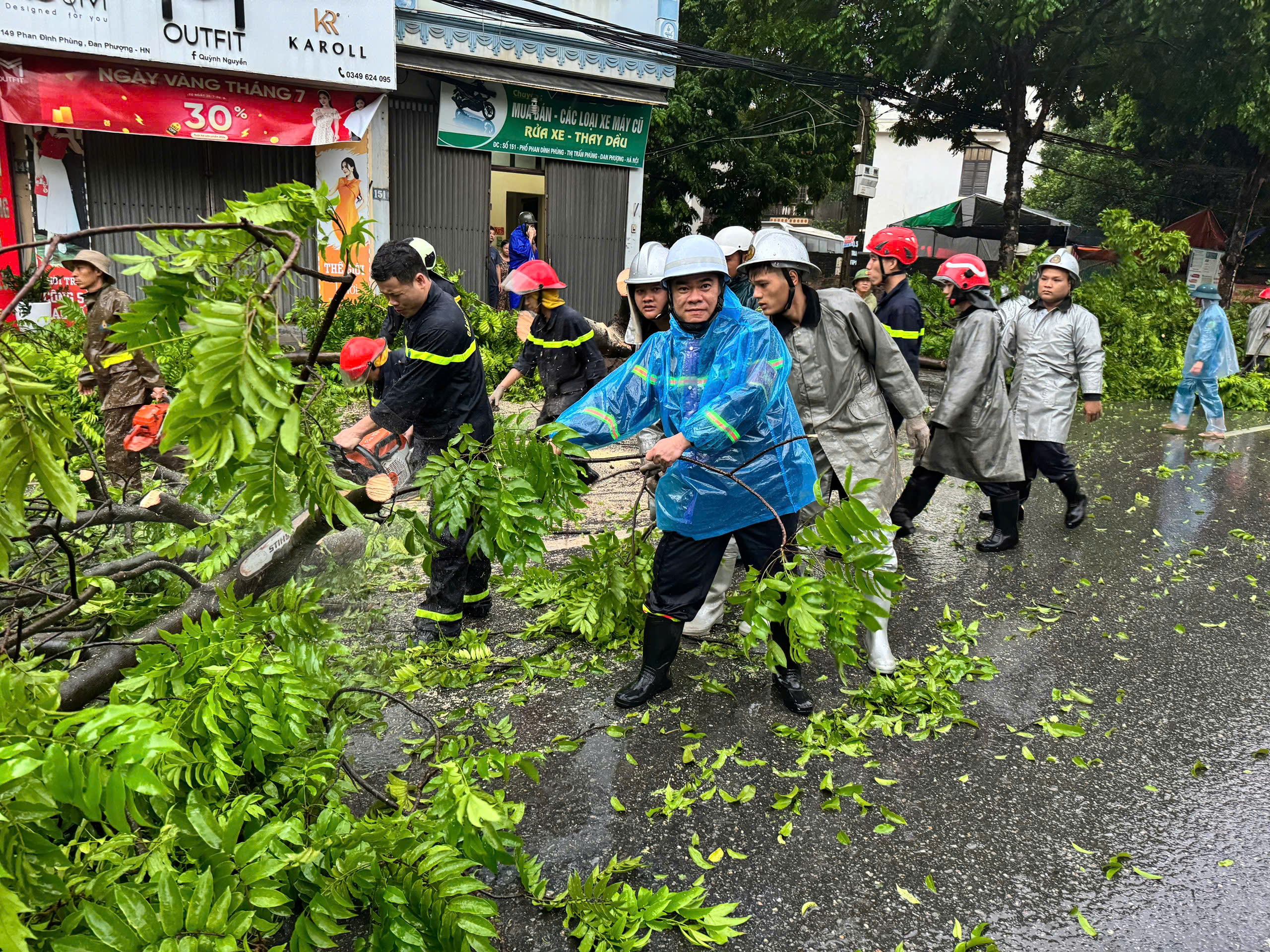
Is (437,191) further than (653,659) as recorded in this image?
Yes

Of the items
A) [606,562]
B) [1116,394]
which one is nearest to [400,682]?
[606,562]

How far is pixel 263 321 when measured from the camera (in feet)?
5.70

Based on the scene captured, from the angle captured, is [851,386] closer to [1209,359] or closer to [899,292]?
[899,292]

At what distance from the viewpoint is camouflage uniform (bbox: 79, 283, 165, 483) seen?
6262 mm

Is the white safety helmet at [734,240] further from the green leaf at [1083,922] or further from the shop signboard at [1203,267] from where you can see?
the shop signboard at [1203,267]

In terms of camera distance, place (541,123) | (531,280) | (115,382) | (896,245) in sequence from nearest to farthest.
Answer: (896,245)
(531,280)
(115,382)
(541,123)

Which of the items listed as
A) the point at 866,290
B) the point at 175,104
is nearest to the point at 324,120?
the point at 175,104

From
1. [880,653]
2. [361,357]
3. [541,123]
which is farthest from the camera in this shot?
[541,123]

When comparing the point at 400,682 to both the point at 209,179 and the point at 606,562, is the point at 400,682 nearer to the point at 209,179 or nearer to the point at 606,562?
the point at 606,562

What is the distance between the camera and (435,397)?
444 cm

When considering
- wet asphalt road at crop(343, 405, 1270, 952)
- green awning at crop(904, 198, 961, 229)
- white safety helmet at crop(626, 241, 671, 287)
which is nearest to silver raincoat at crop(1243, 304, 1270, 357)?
wet asphalt road at crop(343, 405, 1270, 952)

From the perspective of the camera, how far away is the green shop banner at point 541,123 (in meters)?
12.6

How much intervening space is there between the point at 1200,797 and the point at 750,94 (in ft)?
59.4

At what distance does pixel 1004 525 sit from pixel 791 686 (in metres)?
3.01
